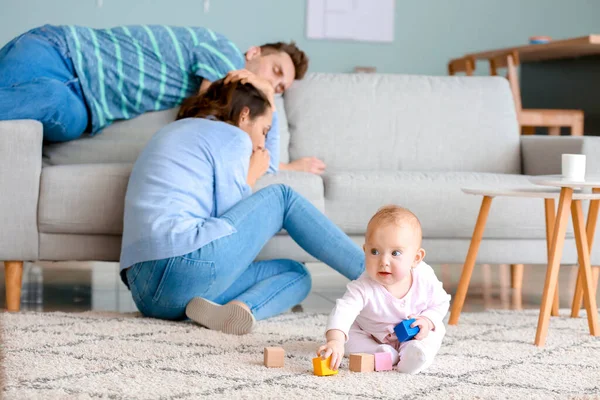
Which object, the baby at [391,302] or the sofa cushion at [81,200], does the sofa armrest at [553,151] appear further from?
the sofa cushion at [81,200]

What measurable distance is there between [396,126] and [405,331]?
5.86 ft

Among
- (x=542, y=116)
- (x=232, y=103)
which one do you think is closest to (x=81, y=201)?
(x=232, y=103)

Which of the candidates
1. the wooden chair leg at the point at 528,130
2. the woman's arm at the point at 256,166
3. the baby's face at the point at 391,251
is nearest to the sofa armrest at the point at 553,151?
the woman's arm at the point at 256,166

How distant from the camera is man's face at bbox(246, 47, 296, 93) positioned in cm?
311

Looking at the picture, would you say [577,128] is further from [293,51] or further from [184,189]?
[184,189]

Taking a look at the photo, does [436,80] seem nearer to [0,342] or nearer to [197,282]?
[197,282]

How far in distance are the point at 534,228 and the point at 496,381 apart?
1249mm

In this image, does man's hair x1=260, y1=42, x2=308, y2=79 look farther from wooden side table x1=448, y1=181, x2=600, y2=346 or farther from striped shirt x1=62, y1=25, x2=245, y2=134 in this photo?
wooden side table x1=448, y1=181, x2=600, y2=346

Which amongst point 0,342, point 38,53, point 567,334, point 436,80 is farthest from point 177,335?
point 436,80

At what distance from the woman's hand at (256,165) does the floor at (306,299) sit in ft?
1.48

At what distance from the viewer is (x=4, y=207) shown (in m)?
2.51

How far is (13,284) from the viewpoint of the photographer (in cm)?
253

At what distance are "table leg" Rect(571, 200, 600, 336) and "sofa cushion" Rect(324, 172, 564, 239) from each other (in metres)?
0.57

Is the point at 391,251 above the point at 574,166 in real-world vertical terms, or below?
below
